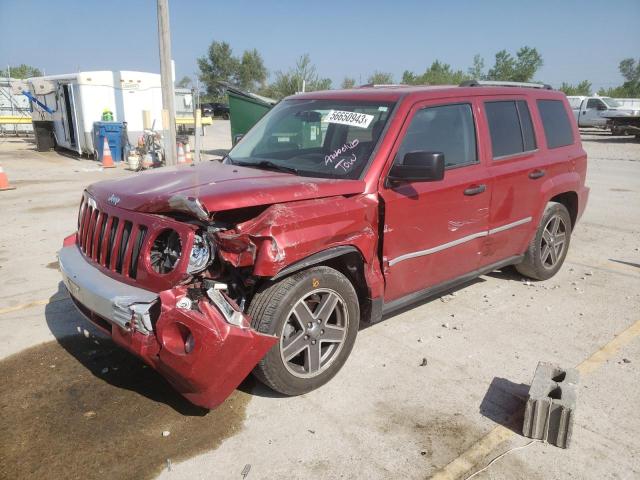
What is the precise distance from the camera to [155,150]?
1462cm

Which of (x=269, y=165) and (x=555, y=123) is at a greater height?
(x=555, y=123)

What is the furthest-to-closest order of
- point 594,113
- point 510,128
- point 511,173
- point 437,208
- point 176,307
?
point 594,113 → point 510,128 → point 511,173 → point 437,208 → point 176,307

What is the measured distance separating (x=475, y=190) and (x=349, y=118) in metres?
1.17

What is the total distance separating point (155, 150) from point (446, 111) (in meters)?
12.2

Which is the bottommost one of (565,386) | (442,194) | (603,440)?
(603,440)

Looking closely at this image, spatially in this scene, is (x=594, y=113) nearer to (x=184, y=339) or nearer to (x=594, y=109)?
(x=594, y=109)

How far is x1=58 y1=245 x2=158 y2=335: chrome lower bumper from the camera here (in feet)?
9.05

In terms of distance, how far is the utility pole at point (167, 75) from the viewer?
41.9ft

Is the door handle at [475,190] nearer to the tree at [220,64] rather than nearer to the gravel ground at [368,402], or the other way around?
the gravel ground at [368,402]

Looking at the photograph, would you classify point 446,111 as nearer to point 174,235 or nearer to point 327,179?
point 327,179

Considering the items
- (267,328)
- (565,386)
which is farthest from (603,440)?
(267,328)

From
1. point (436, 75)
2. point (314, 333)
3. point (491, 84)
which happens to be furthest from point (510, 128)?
point (436, 75)

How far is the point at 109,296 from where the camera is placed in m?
2.89

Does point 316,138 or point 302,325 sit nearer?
point 302,325
